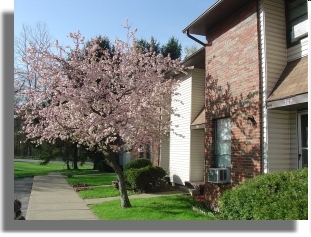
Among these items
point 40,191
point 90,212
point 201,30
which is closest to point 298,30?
point 201,30

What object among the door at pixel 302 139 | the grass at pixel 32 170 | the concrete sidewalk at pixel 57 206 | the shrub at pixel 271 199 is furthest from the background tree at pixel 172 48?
the shrub at pixel 271 199

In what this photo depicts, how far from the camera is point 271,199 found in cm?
491

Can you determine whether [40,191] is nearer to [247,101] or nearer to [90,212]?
[90,212]

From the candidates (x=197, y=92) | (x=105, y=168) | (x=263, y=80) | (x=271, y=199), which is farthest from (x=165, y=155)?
(x=271, y=199)

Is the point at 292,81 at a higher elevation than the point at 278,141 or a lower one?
higher

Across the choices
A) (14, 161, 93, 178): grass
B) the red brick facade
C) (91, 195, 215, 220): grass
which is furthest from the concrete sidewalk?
(14, 161, 93, 178): grass

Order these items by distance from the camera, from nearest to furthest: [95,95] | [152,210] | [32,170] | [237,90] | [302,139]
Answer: [302,139], [237,90], [95,95], [152,210], [32,170]

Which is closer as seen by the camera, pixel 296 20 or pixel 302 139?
pixel 302 139

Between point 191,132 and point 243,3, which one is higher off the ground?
point 243,3

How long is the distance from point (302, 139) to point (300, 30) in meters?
2.41

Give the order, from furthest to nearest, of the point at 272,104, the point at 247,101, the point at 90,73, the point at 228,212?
the point at 90,73, the point at 247,101, the point at 272,104, the point at 228,212

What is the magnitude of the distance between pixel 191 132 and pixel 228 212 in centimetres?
662

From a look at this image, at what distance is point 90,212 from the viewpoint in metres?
8.66

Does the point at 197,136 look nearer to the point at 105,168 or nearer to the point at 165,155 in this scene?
the point at 165,155
